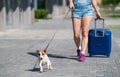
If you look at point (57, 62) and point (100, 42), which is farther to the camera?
point (100, 42)

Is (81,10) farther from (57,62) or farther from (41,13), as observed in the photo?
(41,13)

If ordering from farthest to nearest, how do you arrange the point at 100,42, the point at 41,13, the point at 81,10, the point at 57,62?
the point at 41,13
the point at 100,42
the point at 81,10
the point at 57,62

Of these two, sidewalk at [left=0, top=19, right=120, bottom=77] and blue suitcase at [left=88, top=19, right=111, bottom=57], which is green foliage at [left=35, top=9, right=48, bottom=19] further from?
blue suitcase at [left=88, top=19, right=111, bottom=57]

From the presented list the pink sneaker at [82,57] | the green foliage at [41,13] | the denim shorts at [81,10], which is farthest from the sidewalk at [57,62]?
Answer: the green foliage at [41,13]

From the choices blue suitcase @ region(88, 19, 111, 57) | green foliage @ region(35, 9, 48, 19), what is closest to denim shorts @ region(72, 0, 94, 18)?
blue suitcase @ region(88, 19, 111, 57)

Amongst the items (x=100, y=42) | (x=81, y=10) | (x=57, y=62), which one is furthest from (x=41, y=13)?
(x=57, y=62)

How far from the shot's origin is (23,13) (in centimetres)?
2616

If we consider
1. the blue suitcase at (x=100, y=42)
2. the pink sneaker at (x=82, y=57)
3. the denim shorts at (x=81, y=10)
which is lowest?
the pink sneaker at (x=82, y=57)

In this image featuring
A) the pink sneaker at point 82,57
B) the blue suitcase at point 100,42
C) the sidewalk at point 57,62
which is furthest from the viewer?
the blue suitcase at point 100,42

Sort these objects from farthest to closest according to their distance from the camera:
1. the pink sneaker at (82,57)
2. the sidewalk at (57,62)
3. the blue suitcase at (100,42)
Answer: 1. the blue suitcase at (100,42)
2. the pink sneaker at (82,57)
3. the sidewalk at (57,62)

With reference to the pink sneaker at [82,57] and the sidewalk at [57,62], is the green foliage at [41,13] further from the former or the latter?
the pink sneaker at [82,57]

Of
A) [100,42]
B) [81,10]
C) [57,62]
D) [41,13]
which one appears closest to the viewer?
[57,62]

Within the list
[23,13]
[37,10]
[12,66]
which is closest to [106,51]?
[12,66]

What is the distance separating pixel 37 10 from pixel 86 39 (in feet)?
82.4
